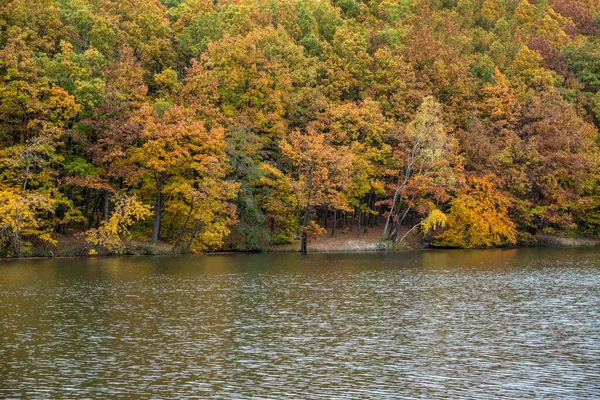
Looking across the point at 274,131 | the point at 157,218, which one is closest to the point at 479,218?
the point at 274,131

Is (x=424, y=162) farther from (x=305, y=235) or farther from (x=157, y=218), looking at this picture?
(x=157, y=218)

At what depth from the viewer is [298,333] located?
2945 cm

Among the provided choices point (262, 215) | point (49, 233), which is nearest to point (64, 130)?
point (49, 233)

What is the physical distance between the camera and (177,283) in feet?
149

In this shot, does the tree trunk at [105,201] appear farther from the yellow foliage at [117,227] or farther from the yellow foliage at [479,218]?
the yellow foliage at [479,218]

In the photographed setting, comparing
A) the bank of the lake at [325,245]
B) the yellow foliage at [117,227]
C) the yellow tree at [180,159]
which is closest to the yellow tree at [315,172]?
the bank of the lake at [325,245]

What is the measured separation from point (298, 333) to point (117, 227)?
128ft

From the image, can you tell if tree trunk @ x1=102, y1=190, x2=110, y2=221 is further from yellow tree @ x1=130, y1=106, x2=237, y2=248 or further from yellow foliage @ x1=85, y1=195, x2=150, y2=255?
yellow tree @ x1=130, y1=106, x2=237, y2=248

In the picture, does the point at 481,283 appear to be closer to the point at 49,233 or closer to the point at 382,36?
the point at 49,233

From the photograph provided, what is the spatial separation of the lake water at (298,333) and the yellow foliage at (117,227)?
1156cm

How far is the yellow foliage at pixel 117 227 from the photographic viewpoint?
64.2 metres

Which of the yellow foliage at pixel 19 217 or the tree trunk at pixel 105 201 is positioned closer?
the yellow foliage at pixel 19 217

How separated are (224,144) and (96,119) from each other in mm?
12022

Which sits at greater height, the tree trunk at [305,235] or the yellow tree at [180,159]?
the yellow tree at [180,159]
